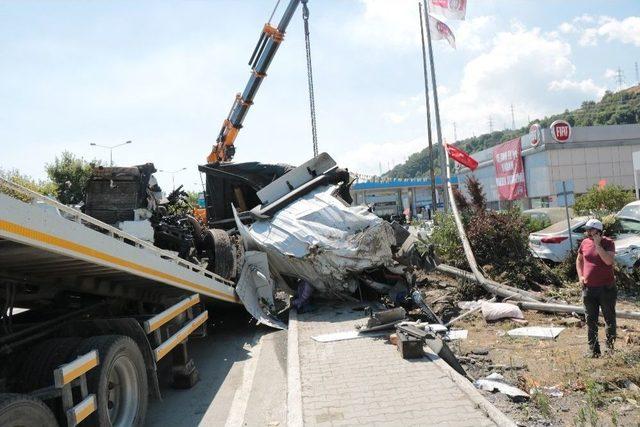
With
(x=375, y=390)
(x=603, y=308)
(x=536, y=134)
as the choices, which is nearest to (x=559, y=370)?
(x=603, y=308)

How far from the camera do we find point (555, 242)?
1254cm

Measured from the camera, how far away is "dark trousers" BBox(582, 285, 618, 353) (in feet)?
19.7

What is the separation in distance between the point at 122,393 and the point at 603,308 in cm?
540

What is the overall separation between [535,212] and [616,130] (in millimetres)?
29112

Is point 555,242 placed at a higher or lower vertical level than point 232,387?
higher

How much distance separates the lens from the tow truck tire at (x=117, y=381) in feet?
12.7

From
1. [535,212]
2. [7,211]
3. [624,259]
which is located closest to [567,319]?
[624,259]

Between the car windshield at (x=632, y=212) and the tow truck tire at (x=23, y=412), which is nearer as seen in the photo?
the tow truck tire at (x=23, y=412)

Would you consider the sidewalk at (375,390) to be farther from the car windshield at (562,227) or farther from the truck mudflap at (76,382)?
the car windshield at (562,227)

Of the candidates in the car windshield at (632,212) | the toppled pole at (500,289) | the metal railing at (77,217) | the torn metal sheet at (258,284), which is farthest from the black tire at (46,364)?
the car windshield at (632,212)

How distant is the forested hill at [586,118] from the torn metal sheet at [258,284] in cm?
4182

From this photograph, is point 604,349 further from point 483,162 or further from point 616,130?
point 483,162

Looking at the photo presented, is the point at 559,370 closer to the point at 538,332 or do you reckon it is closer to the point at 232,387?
the point at 538,332

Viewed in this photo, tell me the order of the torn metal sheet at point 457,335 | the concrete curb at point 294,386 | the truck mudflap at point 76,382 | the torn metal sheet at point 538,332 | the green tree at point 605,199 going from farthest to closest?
the green tree at point 605,199, the torn metal sheet at point 457,335, the torn metal sheet at point 538,332, the concrete curb at point 294,386, the truck mudflap at point 76,382
